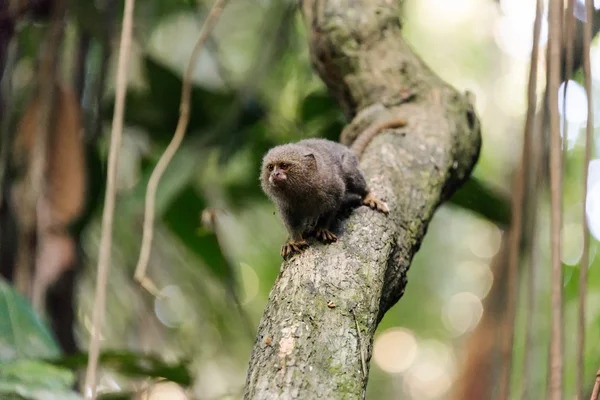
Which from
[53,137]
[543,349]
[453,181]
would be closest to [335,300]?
[453,181]

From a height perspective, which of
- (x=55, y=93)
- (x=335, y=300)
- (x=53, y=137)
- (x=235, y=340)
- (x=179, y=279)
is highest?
(x=55, y=93)

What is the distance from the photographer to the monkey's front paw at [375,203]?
8.12ft

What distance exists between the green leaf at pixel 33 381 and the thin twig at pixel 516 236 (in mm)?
1618

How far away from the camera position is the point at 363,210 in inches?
102

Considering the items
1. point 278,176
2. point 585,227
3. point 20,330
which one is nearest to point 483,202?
point 278,176

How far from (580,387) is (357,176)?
136cm

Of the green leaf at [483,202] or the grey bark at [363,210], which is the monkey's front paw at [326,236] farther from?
the green leaf at [483,202]

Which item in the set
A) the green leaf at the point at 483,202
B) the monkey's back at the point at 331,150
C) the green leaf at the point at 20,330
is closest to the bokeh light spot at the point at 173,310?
the green leaf at the point at 20,330

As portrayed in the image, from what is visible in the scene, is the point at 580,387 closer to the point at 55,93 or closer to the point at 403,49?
the point at 403,49

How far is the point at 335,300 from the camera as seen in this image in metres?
1.89

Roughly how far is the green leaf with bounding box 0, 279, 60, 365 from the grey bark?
1472mm

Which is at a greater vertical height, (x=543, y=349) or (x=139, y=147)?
(x=139, y=147)

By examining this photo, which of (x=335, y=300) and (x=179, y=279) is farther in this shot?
(x=179, y=279)

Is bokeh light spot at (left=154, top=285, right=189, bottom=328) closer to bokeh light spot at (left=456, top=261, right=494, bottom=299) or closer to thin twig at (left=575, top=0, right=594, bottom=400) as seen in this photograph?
thin twig at (left=575, top=0, right=594, bottom=400)
